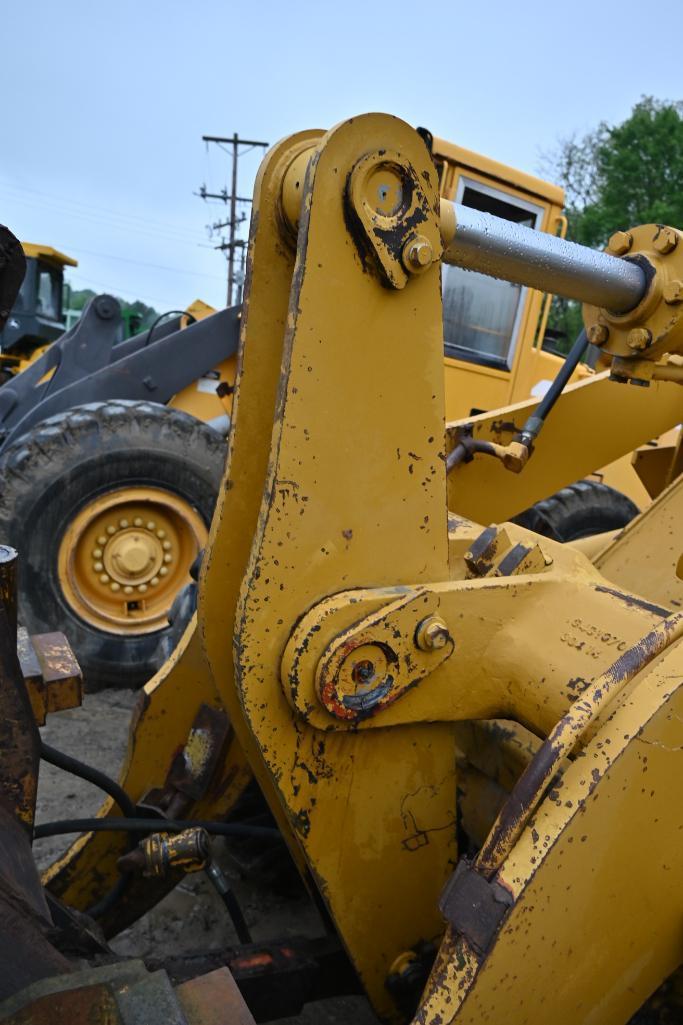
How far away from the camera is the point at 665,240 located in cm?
163

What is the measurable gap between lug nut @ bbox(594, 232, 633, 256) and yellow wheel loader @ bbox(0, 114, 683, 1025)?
0.07 metres

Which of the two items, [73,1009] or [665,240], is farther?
[665,240]

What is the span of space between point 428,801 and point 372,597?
17.0 inches

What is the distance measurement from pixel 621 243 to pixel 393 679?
111 cm

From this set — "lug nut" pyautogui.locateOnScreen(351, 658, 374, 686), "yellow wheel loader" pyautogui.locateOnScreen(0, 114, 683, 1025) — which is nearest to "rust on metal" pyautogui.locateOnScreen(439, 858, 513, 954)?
"yellow wheel loader" pyautogui.locateOnScreen(0, 114, 683, 1025)

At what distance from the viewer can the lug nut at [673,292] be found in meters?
1.61

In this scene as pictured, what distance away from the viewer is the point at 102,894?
6.50 ft

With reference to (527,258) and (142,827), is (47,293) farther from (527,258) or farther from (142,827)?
(527,258)

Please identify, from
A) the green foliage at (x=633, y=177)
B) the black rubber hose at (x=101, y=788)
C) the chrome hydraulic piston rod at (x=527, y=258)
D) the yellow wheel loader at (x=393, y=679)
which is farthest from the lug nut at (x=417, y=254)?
the green foliage at (x=633, y=177)

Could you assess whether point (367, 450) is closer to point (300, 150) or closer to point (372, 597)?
point (372, 597)

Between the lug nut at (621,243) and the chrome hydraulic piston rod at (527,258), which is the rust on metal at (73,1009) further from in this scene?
the lug nut at (621,243)

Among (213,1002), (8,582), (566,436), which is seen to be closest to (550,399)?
(566,436)

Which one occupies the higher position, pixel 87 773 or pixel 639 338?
pixel 639 338

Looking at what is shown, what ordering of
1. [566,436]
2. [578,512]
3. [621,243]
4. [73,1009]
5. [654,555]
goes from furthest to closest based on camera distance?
[578,512] → [566,436] → [654,555] → [621,243] → [73,1009]
